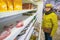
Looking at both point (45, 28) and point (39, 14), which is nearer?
point (39, 14)

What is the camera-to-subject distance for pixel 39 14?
448cm

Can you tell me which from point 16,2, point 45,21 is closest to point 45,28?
point 45,21

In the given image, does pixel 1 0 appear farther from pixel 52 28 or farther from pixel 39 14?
pixel 52 28

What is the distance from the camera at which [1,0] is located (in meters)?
1.33

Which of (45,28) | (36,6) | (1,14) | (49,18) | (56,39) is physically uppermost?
(1,14)

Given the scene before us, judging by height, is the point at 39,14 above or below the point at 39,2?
below

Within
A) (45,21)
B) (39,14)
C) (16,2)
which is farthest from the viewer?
(45,21)

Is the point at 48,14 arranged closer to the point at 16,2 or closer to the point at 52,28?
the point at 52,28

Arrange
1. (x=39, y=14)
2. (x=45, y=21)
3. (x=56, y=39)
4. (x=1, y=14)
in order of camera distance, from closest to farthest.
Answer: (x=1, y=14) < (x=39, y=14) < (x=45, y=21) < (x=56, y=39)

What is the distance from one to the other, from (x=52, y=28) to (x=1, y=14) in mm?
3843

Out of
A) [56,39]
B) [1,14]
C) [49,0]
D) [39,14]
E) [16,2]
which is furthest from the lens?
[49,0]

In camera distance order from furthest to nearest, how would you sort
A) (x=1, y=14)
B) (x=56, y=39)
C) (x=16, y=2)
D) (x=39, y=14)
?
(x=56, y=39), (x=39, y=14), (x=16, y=2), (x=1, y=14)

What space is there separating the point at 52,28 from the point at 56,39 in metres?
1.89

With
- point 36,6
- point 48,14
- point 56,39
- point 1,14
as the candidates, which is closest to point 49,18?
point 48,14
